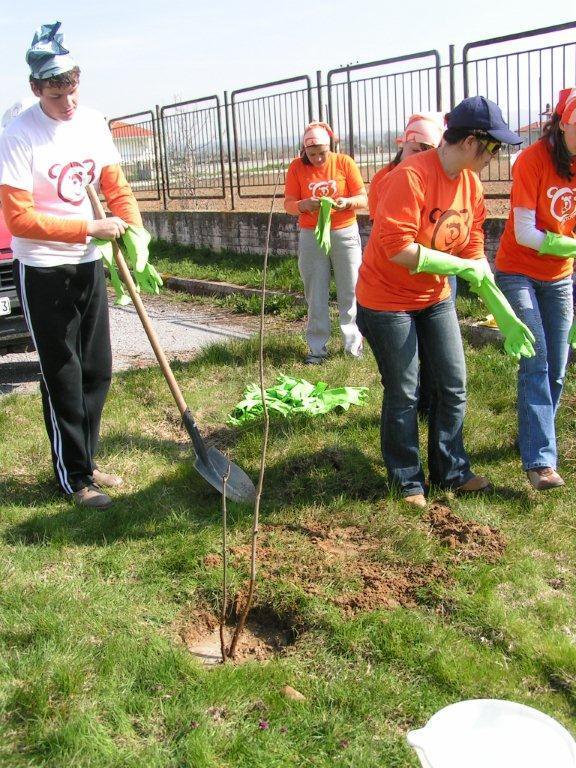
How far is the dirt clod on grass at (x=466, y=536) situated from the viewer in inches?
142

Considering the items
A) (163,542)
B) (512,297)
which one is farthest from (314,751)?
(512,297)

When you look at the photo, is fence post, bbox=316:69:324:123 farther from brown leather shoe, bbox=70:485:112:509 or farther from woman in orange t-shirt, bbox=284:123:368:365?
brown leather shoe, bbox=70:485:112:509

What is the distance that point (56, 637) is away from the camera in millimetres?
3078

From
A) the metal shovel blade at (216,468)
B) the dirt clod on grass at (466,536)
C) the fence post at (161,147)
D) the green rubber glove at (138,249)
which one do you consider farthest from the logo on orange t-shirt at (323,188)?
the fence post at (161,147)

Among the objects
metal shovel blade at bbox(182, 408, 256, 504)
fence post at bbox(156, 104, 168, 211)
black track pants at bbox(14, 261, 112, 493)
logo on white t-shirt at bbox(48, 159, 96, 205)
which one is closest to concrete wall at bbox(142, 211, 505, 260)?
fence post at bbox(156, 104, 168, 211)

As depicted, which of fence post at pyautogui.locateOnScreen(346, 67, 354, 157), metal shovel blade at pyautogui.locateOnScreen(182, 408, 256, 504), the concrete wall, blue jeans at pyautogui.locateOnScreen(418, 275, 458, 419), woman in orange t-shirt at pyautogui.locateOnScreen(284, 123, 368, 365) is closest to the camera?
metal shovel blade at pyautogui.locateOnScreen(182, 408, 256, 504)

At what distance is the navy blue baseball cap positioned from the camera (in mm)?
3486

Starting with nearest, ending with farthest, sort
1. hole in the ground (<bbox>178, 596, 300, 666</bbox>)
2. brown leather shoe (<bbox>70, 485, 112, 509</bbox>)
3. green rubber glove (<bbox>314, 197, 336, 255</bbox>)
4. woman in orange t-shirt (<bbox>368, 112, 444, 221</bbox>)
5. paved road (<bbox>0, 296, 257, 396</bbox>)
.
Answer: hole in the ground (<bbox>178, 596, 300, 666</bbox>) < brown leather shoe (<bbox>70, 485, 112, 509</bbox>) < woman in orange t-shirt (<bbox>368, 112, 444, 221</bbox>) < green rubber glove (<bbox>314, 197, 336, 255</bbox>) < paved road (<bbox>0, 296, 257, 396</bbox>)

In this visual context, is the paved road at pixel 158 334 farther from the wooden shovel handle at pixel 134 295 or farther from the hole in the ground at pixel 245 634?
the hole in the ground at pixel 245 634

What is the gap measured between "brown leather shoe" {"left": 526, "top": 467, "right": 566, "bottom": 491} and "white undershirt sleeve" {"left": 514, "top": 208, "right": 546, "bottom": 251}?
42.7 inches

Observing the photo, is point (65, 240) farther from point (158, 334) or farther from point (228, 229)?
point (228, 229)

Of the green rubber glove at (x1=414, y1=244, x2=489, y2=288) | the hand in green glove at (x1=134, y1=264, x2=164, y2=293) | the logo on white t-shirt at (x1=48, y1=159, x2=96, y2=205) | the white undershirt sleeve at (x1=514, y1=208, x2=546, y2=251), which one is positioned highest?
the logo on white t-shirt at (x1=48, y1=159, x2=96, y2=205)

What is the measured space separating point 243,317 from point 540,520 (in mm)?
5870

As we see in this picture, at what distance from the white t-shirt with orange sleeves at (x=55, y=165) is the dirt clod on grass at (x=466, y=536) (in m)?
2.11
